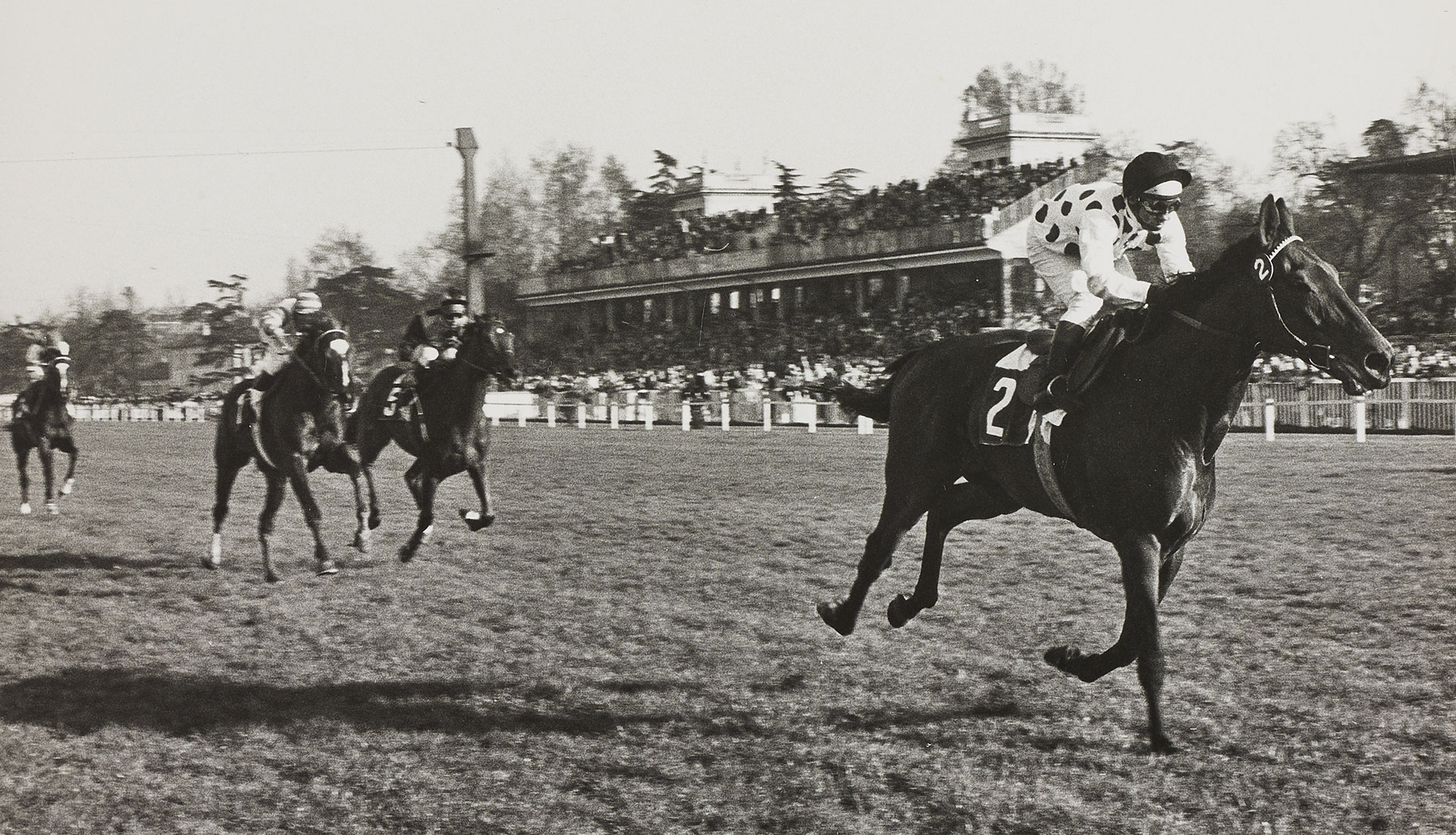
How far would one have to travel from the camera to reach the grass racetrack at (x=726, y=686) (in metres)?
5.00

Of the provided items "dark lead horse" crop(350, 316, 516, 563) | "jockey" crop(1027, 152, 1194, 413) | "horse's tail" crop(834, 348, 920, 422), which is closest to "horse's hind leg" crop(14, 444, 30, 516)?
"dark lead horse" crop(350, 316, 516, 563)

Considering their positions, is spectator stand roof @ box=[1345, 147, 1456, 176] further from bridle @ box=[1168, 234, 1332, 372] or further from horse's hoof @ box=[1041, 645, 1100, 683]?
horse's hoof @ box=[1041, 645, 1100, 683]

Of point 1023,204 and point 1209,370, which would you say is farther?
point 1023,204

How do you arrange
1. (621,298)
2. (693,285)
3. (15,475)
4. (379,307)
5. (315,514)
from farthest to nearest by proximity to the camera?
(621,298)
(693,285)
(379,307)
(15,475)
(315,514)

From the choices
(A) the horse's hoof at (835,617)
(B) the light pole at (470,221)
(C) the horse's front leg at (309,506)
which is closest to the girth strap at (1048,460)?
(A) the horse's hoof at (835,617)

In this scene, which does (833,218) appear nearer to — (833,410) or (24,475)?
(833,410)

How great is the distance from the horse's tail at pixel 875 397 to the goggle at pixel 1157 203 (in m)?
1.56

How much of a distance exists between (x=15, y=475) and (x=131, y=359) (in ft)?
107

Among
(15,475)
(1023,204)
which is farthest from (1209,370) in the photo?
(1023,204)

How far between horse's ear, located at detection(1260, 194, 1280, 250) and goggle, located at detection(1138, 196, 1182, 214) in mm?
598

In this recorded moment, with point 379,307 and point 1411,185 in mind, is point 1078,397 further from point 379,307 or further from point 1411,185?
point 379,307

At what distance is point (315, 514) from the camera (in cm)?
1079

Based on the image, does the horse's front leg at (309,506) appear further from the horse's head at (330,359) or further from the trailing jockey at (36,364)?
the trailing jockey at (36,364)

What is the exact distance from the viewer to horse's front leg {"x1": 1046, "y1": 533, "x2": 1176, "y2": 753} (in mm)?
5340
